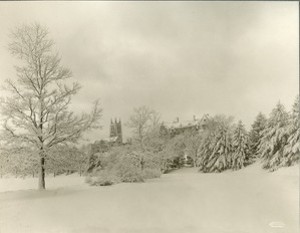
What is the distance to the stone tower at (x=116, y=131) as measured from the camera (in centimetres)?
361

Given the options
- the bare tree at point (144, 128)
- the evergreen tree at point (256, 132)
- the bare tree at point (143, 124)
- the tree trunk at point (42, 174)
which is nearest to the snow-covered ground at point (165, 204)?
the tree trunk at point (42, 174)

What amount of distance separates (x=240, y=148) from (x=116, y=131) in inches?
53.4

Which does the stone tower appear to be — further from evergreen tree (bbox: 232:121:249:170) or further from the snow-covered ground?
evergreen tree (bbox: 232:121:249:170)

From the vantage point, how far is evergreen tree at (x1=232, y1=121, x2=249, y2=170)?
13.3ft

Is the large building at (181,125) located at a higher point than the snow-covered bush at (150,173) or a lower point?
higher

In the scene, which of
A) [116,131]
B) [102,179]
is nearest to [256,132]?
[116,131]

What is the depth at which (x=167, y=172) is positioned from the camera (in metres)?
3.83

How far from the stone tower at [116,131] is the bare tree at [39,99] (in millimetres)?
254

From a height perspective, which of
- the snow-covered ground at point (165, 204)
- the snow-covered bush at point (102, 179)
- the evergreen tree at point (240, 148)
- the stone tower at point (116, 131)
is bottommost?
the snow-covered ground at point (165, 204)

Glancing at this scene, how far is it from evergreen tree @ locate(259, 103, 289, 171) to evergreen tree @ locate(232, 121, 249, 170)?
0.17 m

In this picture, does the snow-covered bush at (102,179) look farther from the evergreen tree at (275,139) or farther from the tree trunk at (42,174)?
the evergreen tree at (275,139)

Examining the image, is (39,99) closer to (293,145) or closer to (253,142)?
(253,142)

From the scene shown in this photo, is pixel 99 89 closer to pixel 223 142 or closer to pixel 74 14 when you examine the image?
pixel 74 14

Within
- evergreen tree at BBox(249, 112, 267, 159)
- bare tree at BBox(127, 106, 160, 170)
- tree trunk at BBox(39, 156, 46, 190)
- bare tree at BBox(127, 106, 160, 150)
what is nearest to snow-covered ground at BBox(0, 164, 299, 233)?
tree trunk at BBox(39, 156, 46, 190)
